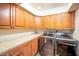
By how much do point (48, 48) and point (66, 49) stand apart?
0.46 meters

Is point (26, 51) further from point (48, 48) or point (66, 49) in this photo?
point (66, 49)

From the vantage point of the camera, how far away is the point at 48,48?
250 cm

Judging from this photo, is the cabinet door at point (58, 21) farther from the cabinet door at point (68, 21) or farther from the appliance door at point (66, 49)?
the appliance door at point (66, 49)

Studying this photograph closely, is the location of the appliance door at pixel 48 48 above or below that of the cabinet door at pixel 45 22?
below

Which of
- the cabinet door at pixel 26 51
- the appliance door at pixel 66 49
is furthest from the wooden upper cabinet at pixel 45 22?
the cabinet door at pixel 26 51

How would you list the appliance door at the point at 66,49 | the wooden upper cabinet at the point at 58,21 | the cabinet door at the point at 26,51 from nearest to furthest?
the cabinet door at the point at 26,51, the appliance door at the point at 66,49, the wooden upper cabinet at the point at 58,21

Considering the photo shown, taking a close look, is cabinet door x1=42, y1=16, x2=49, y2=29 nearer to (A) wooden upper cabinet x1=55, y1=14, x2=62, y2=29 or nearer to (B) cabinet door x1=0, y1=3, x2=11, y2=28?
(A) wooden upper cabinet x1=55, y1=14, x2=62, y2=29

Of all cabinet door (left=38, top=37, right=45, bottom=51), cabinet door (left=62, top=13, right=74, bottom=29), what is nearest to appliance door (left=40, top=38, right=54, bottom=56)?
cabinet door (left=38, top=37, right=45, bottom=51)

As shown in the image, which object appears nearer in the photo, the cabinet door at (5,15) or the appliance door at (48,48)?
the cabinet door at (5,15)

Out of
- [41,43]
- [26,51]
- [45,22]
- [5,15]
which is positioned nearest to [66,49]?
[41,43]

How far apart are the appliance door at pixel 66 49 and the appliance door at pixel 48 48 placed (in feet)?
0.55

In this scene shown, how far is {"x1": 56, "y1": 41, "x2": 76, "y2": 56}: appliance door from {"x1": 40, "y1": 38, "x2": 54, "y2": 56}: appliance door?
0.17m

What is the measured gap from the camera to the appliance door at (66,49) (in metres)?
2.16

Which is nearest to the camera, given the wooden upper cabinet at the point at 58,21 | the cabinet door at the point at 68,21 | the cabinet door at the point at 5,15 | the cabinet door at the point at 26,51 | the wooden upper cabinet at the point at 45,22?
the cabinet door at the point at 5,15
